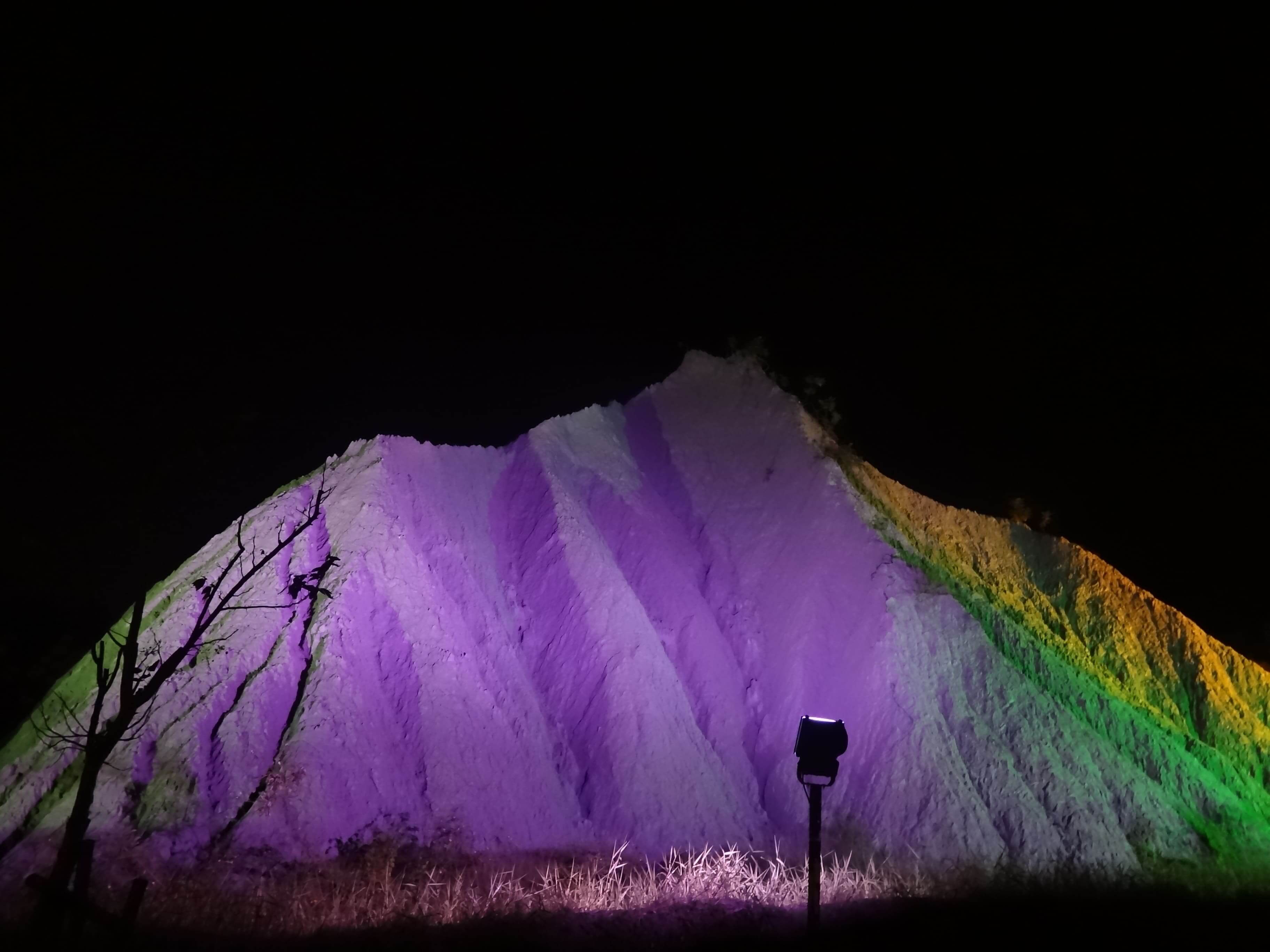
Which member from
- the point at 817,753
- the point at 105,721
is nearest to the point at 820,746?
the point at 817,753

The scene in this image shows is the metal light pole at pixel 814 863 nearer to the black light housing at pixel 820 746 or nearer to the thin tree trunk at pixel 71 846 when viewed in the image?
the black light housing at pixel 820 746

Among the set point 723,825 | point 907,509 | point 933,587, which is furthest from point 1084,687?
point 723,825

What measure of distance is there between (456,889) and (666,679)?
16.2ft

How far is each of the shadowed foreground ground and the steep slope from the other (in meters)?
1.26

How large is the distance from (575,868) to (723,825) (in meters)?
2.43

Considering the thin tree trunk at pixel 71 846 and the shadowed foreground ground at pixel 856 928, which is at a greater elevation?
the thin tree trunk at pixel 71 846

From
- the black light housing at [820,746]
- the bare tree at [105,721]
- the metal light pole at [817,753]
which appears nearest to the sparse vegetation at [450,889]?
the bare tree at [105,721]

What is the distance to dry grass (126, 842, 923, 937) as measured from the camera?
28.3 ft

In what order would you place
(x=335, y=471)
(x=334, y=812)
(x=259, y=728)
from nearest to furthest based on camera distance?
(x=334, y=812) < (x=259, y=728) < (x=335, y=471)

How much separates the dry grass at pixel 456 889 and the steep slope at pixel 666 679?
0.51 meters

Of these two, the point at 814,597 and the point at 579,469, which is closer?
the point at 814,597

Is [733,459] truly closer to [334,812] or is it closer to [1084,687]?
[1084,687]

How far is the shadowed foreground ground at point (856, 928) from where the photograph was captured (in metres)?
7.94

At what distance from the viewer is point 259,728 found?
11.1 m
